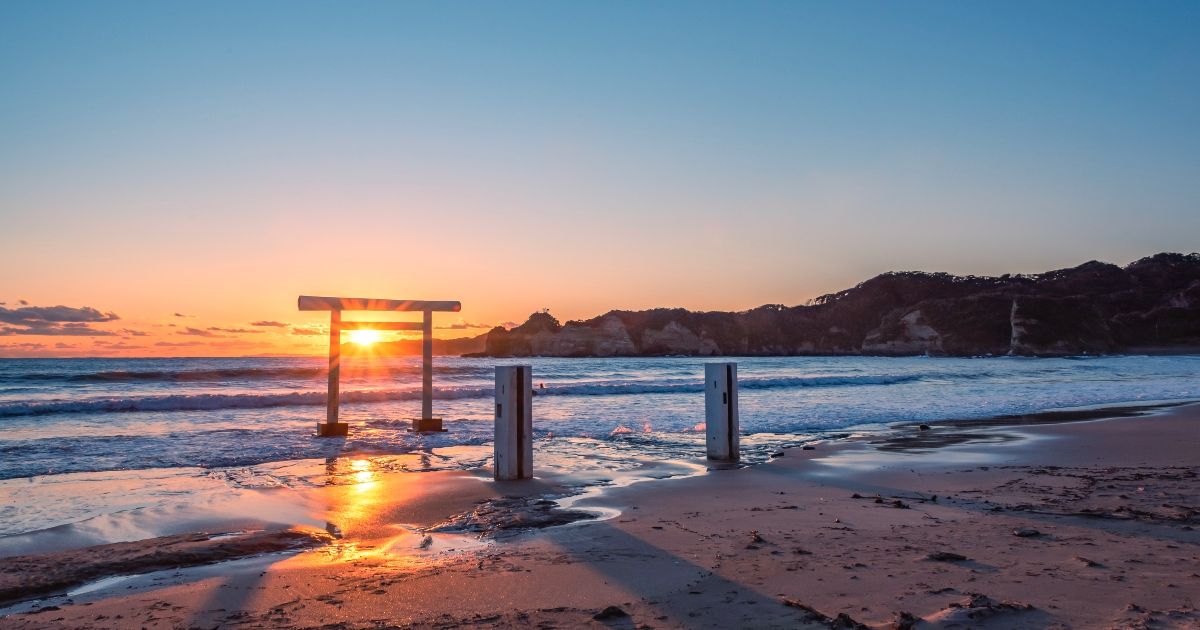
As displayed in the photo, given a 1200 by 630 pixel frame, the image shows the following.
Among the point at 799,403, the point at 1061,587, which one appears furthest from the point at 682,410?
the point at 1061,587

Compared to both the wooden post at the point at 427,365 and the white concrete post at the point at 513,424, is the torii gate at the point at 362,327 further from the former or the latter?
the white concrete post at the point at 513,424

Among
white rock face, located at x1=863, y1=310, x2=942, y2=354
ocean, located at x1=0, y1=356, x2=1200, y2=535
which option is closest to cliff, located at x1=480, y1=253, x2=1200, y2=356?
white rock face, located at x1=863, y1=310, x2=942, y2=354

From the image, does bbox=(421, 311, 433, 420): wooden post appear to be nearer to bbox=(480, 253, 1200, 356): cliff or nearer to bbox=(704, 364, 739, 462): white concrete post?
bbox=(704, 364, 739, 462): white concrete post

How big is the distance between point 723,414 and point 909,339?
9733 centimetres

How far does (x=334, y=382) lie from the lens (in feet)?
45.5

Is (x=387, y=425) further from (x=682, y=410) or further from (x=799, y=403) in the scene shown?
(x=799, y=403)

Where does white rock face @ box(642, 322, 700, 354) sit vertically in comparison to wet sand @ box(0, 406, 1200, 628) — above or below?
above

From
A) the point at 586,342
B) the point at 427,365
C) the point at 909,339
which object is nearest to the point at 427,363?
the point at 427,365

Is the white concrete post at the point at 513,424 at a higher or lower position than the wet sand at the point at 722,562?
higher

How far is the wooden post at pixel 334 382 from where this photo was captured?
13188 millimetres

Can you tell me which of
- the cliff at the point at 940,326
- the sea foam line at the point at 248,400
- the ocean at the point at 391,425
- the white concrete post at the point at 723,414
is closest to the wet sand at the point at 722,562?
the white concrete post at the point at 723,414

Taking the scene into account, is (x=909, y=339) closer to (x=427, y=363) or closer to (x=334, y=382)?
(x=427, y=363)

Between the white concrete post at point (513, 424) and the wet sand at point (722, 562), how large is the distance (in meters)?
0.43

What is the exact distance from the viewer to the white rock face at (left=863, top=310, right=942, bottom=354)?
95.4m
